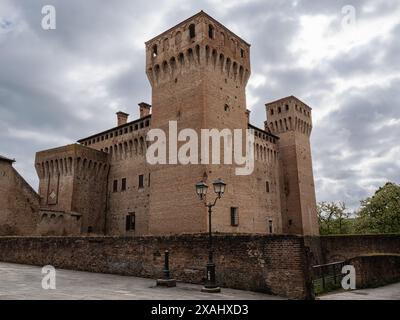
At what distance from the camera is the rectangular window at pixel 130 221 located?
30.3 m

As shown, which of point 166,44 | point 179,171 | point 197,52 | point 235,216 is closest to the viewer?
point 179,171

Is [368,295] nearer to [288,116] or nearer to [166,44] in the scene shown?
[166,44]

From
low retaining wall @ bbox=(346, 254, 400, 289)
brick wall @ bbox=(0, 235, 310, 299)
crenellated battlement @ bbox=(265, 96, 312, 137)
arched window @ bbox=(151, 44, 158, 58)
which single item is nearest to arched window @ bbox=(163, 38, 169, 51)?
arched window @ bbox=(151, 44, 158, 58)

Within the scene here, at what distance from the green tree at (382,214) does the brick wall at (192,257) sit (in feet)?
98.9

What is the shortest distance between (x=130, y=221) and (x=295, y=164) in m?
18.3

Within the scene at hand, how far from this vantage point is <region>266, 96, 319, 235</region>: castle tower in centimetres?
3578

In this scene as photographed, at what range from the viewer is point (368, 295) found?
12.9 meters

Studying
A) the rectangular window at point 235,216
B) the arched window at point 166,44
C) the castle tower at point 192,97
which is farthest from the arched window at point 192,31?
the rectangular window at point 235,216

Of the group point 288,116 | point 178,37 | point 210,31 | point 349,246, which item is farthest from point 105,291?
point 288,116

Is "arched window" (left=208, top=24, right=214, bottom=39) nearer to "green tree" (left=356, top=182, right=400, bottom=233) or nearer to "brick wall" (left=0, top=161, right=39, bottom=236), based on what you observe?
"brick wall" (left=0, top=161, right=39, bottom=236)

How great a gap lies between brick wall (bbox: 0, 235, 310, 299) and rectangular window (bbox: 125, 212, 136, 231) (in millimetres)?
11230

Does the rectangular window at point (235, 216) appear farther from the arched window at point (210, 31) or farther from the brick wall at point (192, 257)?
the arched window at point (210, 31)

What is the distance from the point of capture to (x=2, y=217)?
94.5 ft
